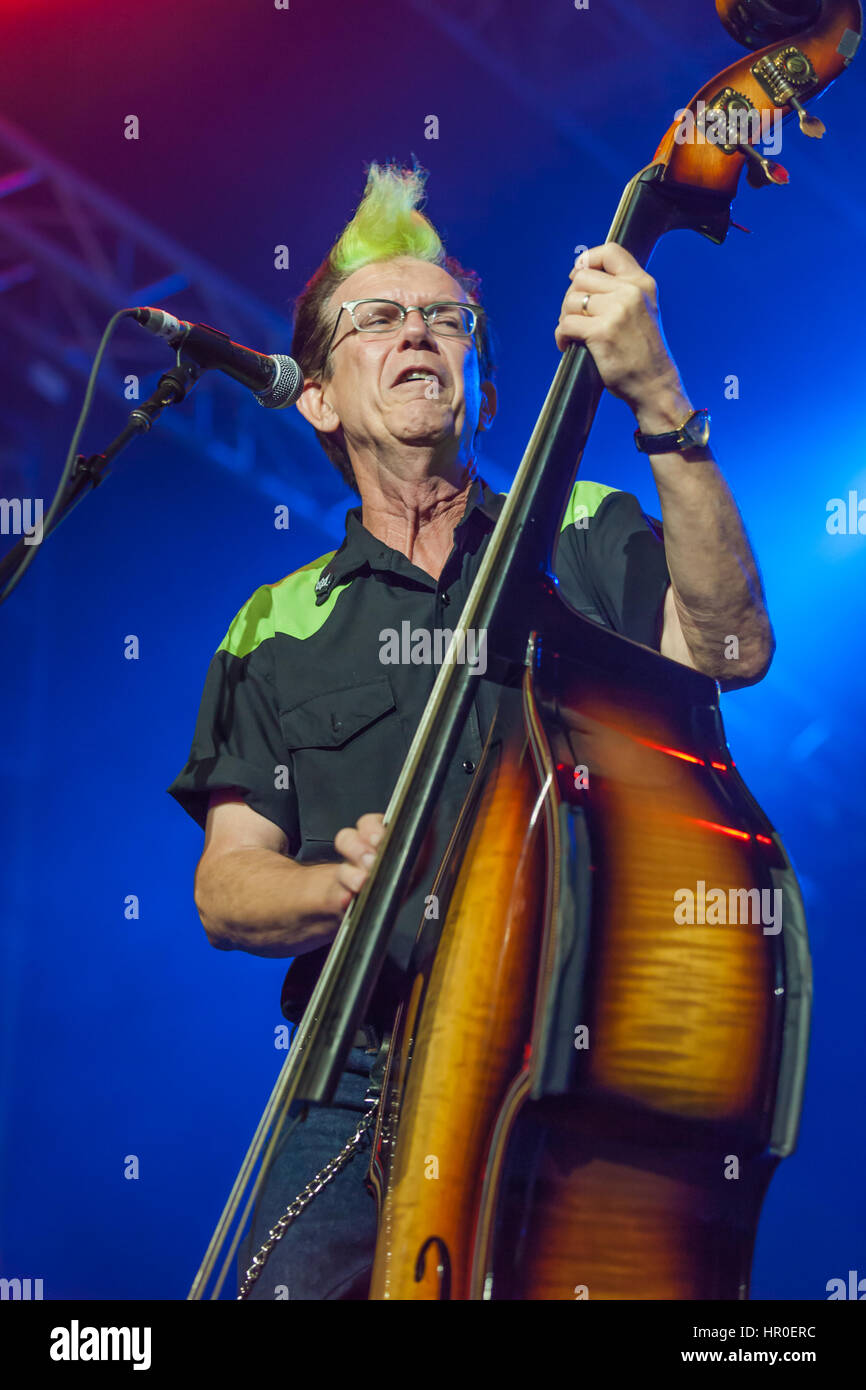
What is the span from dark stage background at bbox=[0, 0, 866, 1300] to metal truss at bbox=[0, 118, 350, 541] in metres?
0.01

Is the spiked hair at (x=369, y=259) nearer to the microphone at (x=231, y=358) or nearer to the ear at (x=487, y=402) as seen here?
the ear at (x=487, y=402)

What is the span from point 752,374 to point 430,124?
1215mm

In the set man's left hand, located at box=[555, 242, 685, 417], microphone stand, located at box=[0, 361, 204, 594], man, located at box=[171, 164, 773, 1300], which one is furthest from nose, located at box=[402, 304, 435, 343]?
man's left hand, located at box=[555, 242, 685, 417]

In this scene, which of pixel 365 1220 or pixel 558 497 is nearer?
pixel 558 497

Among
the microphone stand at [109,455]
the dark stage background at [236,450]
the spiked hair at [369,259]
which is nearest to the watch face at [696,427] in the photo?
the microphone stand at [109,455]

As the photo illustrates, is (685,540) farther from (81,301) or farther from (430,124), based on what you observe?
(81,301)

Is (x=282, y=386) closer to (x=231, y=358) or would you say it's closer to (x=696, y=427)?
(x=231, y=358)

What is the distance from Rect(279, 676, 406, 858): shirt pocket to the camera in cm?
196

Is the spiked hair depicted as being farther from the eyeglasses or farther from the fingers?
the fingers

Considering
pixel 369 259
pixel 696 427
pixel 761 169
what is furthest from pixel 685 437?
pixel 369 259
